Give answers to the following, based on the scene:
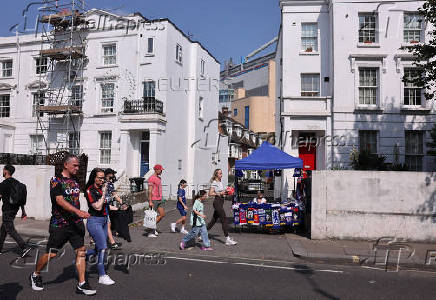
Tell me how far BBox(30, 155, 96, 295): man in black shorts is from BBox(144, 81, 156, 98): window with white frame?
17593mm

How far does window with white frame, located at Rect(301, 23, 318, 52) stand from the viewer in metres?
20.3

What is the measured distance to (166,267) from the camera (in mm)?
7141

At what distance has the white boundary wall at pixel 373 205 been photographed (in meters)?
9.96

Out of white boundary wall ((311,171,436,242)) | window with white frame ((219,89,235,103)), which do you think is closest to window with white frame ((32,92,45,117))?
white boundary wall ((311,171,436,242))

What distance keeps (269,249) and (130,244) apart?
12.1 feet

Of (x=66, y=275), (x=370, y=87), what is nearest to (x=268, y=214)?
(x=66, y=275)

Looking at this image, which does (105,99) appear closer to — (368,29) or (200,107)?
(200,107)

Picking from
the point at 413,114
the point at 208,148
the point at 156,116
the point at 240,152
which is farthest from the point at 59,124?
the point at 240,152

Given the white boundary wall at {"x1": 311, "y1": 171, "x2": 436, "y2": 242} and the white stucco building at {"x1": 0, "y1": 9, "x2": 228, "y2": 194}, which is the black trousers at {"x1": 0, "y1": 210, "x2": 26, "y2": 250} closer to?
the white boundary wall at {"x1": 311, "y1": 171, "x2": 436, "y2": 242}

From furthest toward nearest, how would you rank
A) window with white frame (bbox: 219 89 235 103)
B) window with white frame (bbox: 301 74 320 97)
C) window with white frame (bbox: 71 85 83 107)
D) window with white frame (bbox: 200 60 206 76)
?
window with white frame (bbox: 219 89 235 103)
window with white frame (bbox: 200 60 206 76)
window with white frame (bbox: 71 85 83 107)
window with white frame (bbox: 301 74 320 97)

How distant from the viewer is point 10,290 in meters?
5.51

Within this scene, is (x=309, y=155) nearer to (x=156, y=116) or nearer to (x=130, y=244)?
(x=156, y=116)

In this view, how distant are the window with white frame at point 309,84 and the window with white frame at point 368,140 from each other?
3395mm

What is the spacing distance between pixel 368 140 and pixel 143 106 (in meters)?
13.3
